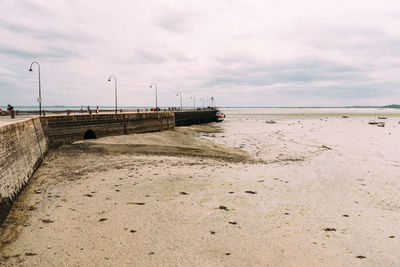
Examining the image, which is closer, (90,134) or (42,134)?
(42,134)

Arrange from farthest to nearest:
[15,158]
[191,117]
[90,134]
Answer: [191,117]
[90,134]
[15,158]

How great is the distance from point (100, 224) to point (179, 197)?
380 cm

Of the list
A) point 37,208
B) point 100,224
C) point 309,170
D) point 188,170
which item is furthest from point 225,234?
point 309,170

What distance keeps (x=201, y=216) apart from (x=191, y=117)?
56.4 m

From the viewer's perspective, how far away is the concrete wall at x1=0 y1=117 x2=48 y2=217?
1027 cm

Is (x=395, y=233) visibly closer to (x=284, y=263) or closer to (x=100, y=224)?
(x=284, y=263)

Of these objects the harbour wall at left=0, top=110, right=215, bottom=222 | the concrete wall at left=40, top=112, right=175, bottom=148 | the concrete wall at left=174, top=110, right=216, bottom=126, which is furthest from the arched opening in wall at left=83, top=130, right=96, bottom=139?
the concrete wall at left=174, top=110, right=216, bottom=126

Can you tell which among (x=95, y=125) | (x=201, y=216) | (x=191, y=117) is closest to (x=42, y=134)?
(x=95, y=125)

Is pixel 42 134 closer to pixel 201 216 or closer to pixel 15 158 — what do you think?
pixel 15 158

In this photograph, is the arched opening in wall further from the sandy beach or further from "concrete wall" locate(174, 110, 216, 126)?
"concrete wall" locate(174, 110, 216, 126)

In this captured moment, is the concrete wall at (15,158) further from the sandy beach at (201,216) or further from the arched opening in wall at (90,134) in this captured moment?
the arched opening in wall at (90,134)

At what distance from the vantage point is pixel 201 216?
10.4 metres

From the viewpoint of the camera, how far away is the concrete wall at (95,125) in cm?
2364

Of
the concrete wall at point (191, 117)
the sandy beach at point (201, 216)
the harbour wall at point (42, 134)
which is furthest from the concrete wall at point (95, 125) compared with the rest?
the concrete wall at point (191, 117)
